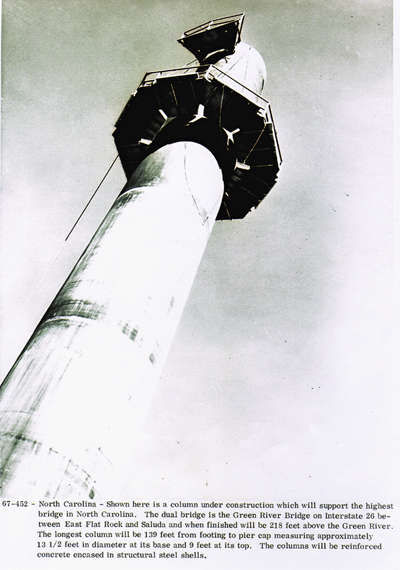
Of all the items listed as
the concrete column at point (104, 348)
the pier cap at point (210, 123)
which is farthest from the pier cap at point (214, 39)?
the concrete column at point (104, 348)

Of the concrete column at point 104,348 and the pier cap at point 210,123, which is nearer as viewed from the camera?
the concrete column at point 104,348

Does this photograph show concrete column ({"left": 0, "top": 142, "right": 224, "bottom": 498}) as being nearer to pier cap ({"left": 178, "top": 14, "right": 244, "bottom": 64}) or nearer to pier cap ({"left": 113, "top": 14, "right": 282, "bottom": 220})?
pier cap ({"left": 113, "top": 14, "right": 282, "bottom": 220})

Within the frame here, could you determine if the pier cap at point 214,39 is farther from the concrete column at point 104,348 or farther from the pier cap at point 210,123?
the concrete column at point 104,348

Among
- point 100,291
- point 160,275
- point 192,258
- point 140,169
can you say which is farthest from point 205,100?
point 100,291

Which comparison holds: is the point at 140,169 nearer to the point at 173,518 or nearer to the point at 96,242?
the point at 96,242

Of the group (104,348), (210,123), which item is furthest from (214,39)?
(104,348)

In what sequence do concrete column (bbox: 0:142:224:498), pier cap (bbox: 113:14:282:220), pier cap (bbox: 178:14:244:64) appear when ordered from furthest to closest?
pier cap (bbox: 178:14:244:64), pier cap (bbox: 113:14:282:220), concrete column (bbox: 0:142:224:498)

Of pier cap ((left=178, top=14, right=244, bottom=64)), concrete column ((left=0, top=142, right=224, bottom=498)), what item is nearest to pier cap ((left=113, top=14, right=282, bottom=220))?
concrete column ((left=0, top=142, right=224, bottom=498))

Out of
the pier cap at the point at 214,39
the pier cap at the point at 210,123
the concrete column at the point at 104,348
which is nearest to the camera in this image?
the concrete column at the point at 104,348
